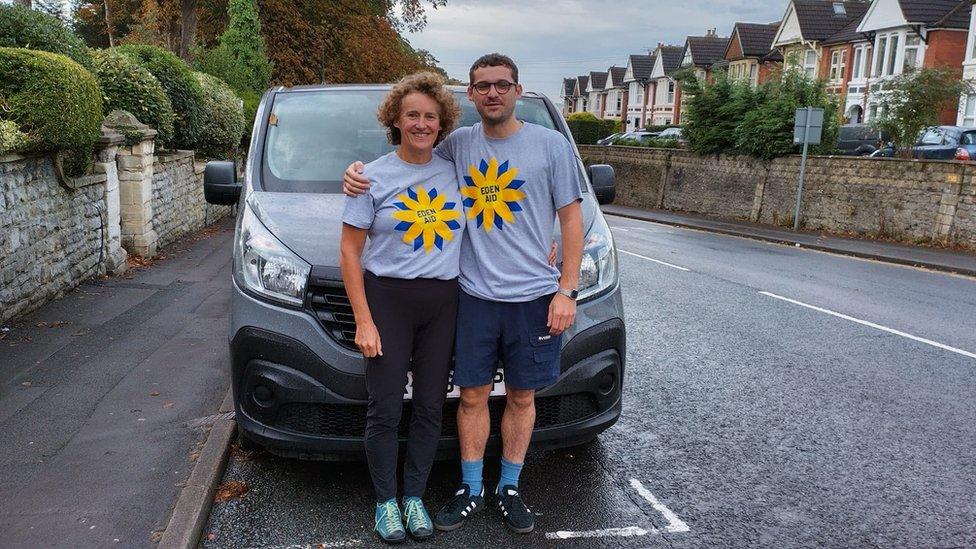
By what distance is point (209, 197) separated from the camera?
5.23 metres

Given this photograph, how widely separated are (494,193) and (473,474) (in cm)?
129

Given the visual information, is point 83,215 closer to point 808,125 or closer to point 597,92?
point 808,125

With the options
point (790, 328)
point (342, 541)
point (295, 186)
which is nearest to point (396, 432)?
point (342, 541)

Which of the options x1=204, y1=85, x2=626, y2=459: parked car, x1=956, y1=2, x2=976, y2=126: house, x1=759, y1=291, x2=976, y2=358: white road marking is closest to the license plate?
x1=204, y1=85, x2=626, y2=459: parked car

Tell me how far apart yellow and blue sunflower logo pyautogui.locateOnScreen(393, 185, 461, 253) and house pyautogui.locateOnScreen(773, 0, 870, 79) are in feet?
164

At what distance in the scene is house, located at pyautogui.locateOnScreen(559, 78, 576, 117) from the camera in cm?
10839

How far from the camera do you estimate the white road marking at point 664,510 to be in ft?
12.8

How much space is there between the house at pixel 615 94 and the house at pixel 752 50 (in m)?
27.8

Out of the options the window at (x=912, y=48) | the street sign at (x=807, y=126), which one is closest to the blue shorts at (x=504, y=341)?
the street sign at (x=807, y=126)

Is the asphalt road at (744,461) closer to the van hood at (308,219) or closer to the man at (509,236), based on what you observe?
the man at (509,236)

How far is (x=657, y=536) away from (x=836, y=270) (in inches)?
455

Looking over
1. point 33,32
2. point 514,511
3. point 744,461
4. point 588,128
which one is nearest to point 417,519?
point 514,511

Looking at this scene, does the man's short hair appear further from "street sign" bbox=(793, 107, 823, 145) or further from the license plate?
"street sign" bbox=(793, 107, 823, 145)

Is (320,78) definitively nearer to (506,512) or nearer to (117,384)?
(117,384)
